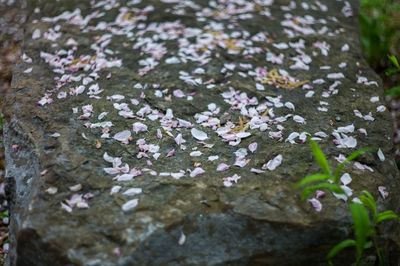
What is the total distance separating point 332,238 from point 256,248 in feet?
1.20

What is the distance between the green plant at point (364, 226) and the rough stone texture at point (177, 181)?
9 cm

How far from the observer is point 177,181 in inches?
94.6

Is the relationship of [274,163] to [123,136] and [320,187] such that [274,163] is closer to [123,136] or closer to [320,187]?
[320,187]

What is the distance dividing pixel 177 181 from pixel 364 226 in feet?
2.94

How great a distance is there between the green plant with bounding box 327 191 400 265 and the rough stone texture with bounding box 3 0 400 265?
0.09 meters

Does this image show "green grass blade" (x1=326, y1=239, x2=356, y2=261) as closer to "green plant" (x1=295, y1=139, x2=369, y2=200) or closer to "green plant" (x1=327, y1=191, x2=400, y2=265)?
"green plant" (x1=327, y1=191, x2=400, y2=265)

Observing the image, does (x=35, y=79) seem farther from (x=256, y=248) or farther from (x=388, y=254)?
(x=388, y=254)

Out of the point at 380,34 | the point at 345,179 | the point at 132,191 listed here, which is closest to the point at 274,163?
the point at 345,179

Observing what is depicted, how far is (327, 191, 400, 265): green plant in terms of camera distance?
201 cm

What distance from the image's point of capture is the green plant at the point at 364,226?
201cm

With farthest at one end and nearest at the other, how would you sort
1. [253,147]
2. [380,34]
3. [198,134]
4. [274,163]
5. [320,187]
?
[380,34]
[198,134]
[253,147]
[274,163]
[320,187]

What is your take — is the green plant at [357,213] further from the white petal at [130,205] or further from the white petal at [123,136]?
the white petal at [123,136]

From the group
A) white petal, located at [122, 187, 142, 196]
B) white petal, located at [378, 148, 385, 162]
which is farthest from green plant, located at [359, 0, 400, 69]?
white petal, located at [122, 187, 142, 196]

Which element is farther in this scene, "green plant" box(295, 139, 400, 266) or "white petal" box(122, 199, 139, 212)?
"white petal" box(122, 199, 139, 212)
